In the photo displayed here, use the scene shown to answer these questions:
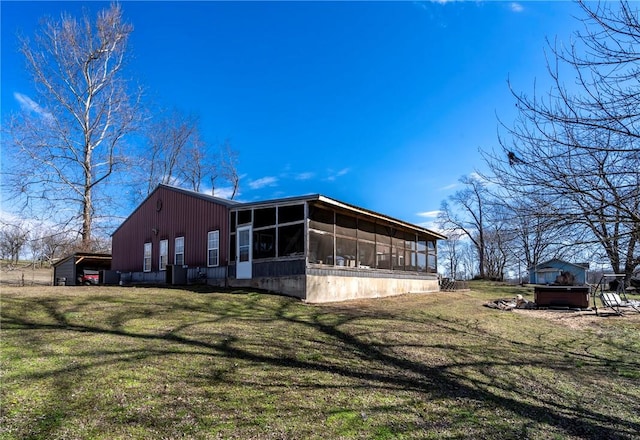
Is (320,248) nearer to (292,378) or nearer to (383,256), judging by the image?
(383,256)

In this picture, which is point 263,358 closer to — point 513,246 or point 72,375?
point 72,375

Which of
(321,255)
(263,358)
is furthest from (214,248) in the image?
(263,358)

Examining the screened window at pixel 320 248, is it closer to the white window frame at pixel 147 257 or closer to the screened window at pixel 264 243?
the screened window at pixel 264 243

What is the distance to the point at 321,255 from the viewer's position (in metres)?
15.7

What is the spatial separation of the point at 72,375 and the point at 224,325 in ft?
12.7

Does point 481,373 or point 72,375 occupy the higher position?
point 72,375

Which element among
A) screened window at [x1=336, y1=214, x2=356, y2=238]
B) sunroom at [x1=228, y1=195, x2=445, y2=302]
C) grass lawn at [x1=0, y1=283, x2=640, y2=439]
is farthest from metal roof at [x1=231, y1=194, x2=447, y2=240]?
grass lawn at [x1=0, y1=283, x2=640, y2=439]

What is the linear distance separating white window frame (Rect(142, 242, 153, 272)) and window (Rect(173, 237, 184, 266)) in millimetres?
2438

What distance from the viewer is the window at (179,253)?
1975 centimetres

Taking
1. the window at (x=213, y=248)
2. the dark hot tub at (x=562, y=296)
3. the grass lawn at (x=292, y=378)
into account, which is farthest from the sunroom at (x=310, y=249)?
the dark hot tub at (x=562, y=296)

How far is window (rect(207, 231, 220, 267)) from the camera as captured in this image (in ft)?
A: 58.6

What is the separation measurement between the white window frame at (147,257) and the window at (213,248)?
512 centimetres

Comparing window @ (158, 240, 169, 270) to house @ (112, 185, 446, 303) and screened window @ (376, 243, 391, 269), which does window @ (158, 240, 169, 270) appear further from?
screened window @ (376, 243, 391, 269)

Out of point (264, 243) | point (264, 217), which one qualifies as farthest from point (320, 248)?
point (264, 217)
